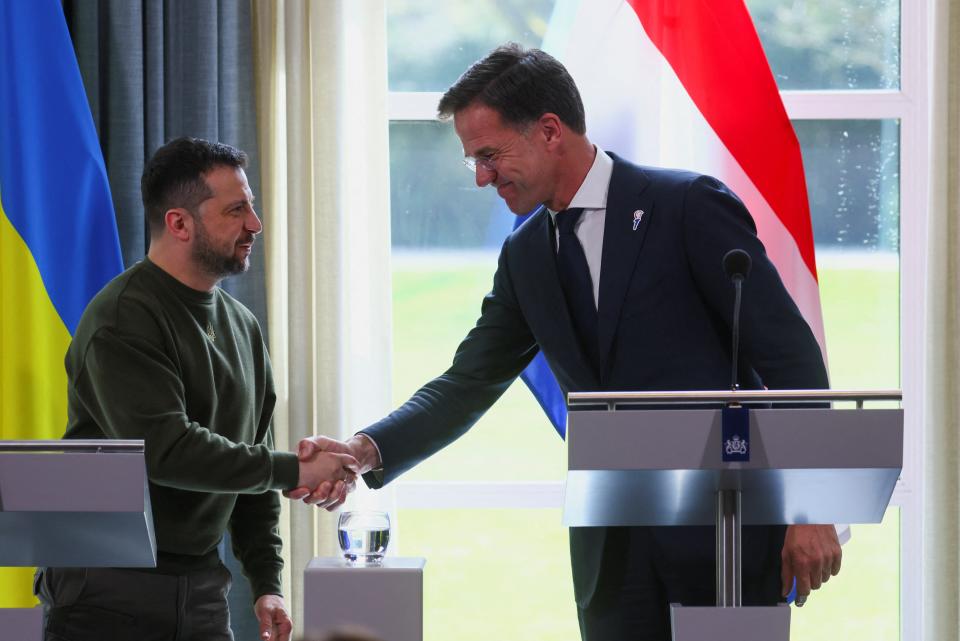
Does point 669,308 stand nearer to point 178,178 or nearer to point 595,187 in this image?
point 595,187

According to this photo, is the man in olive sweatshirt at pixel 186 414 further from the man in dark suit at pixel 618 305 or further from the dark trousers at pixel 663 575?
the dark trousers at pixel 663 575

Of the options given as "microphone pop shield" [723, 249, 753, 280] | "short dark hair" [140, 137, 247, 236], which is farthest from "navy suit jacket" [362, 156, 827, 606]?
"short dark hair" [140, 137, 247, 236]

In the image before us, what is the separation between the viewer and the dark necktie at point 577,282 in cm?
241

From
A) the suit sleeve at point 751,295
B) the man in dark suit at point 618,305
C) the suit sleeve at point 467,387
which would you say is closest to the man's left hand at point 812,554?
the man in dark suit at point 618,305

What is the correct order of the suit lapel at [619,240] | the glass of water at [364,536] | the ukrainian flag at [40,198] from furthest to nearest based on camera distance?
the ukrainian flag at [40,198], the suit lapel at [619,240], the glass of water at [364,536]

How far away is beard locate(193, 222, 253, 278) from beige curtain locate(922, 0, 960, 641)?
2.22 meters

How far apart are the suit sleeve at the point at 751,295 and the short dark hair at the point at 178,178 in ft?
3.67

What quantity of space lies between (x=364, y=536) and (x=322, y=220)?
1803mm

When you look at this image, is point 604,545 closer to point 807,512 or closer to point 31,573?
point 807,512

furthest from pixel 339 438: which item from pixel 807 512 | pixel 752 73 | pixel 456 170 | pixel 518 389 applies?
pixel 807 512

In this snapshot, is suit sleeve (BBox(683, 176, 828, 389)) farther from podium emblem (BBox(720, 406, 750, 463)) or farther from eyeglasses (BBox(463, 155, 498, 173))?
podium emblem (BBox(720, 406, 750, 463))

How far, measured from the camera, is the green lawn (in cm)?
389

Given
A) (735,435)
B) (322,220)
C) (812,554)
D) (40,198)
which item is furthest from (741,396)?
(40,198)

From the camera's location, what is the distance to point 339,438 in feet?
11.5
